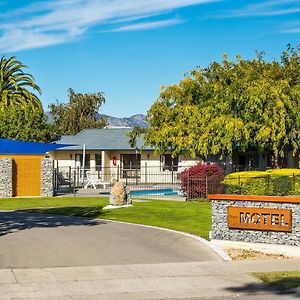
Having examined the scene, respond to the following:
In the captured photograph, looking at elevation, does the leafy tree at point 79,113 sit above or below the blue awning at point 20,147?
above

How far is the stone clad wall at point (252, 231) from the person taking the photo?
15.1 metres

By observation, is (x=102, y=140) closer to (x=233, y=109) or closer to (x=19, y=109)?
(x=19, y=109)

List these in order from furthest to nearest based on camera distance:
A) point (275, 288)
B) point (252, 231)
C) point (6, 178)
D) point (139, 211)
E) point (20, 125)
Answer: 1. point (20, 125)
2. point (6, 178)
3. point (139, 211)
4. point (252, 231)
5. point (275, 288)

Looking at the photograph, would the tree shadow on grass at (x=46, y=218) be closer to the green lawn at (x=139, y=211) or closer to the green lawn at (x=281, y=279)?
the green lawn at (x=139, y=211)

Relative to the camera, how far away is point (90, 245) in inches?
623

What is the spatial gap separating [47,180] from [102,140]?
61.7 feet

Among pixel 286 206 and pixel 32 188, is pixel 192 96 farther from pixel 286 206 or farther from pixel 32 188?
pixel 286 206

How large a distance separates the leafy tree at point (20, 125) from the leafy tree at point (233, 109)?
15.0 m

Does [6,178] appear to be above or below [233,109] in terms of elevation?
below

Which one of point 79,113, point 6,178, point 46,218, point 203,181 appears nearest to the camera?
point 46,218

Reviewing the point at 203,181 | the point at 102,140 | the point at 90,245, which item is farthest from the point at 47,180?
the point at 90,245

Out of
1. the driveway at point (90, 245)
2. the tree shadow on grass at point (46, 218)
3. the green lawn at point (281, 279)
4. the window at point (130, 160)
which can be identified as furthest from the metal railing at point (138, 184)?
the green lawn at point (281, 279)

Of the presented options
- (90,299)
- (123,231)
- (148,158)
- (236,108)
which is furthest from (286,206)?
(148,158)

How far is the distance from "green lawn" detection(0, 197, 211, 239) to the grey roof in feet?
62.3
